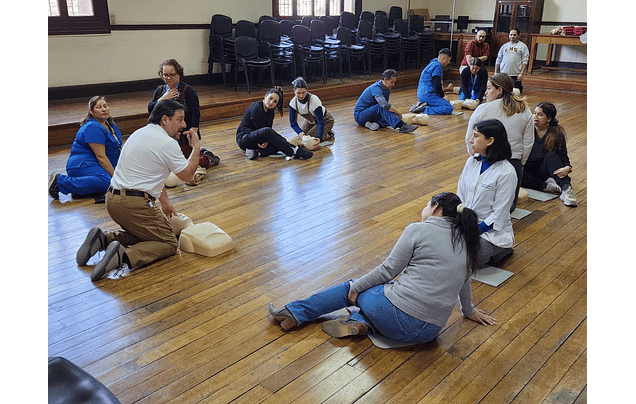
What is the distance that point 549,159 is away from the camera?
15.3 ft

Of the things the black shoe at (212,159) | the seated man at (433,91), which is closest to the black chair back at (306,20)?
the seated man at (433,91)

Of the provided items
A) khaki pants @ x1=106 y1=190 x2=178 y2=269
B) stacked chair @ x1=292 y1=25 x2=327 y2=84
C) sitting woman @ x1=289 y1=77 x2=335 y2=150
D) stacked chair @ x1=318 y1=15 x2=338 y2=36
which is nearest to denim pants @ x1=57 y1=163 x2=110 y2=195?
khaki pants @ x1=106 y1=190 x2=178 y2=269

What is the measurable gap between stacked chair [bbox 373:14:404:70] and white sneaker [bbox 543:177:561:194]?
6.60 m

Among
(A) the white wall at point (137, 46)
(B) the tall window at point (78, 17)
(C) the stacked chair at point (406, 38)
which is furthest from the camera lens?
(C) the stacked chair at point (406, 38)

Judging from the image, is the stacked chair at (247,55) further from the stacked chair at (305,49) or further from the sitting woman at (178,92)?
the sitting woman at (178,92)

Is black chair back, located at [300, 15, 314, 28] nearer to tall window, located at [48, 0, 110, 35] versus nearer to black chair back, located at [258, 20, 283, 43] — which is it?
black chair back, located at [258, 20, 283, 43]

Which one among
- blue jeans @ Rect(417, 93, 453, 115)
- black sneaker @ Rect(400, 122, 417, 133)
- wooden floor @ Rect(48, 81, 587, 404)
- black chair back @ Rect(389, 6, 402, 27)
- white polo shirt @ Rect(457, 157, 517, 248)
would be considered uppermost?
black chair back @ Rect(389, 6, 402, 27)

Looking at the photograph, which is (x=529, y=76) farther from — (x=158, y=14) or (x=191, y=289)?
(x=191, y=289)

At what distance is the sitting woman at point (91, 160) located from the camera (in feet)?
13.7

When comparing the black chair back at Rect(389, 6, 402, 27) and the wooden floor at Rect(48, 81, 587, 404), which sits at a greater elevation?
the black chair back at Rect(389, 6, 402, 27)

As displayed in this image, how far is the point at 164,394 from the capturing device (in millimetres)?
2217

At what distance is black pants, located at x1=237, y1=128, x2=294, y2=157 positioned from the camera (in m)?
5.51

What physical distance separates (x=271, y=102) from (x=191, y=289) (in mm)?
2741

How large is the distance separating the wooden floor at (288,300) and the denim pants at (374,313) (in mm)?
93
